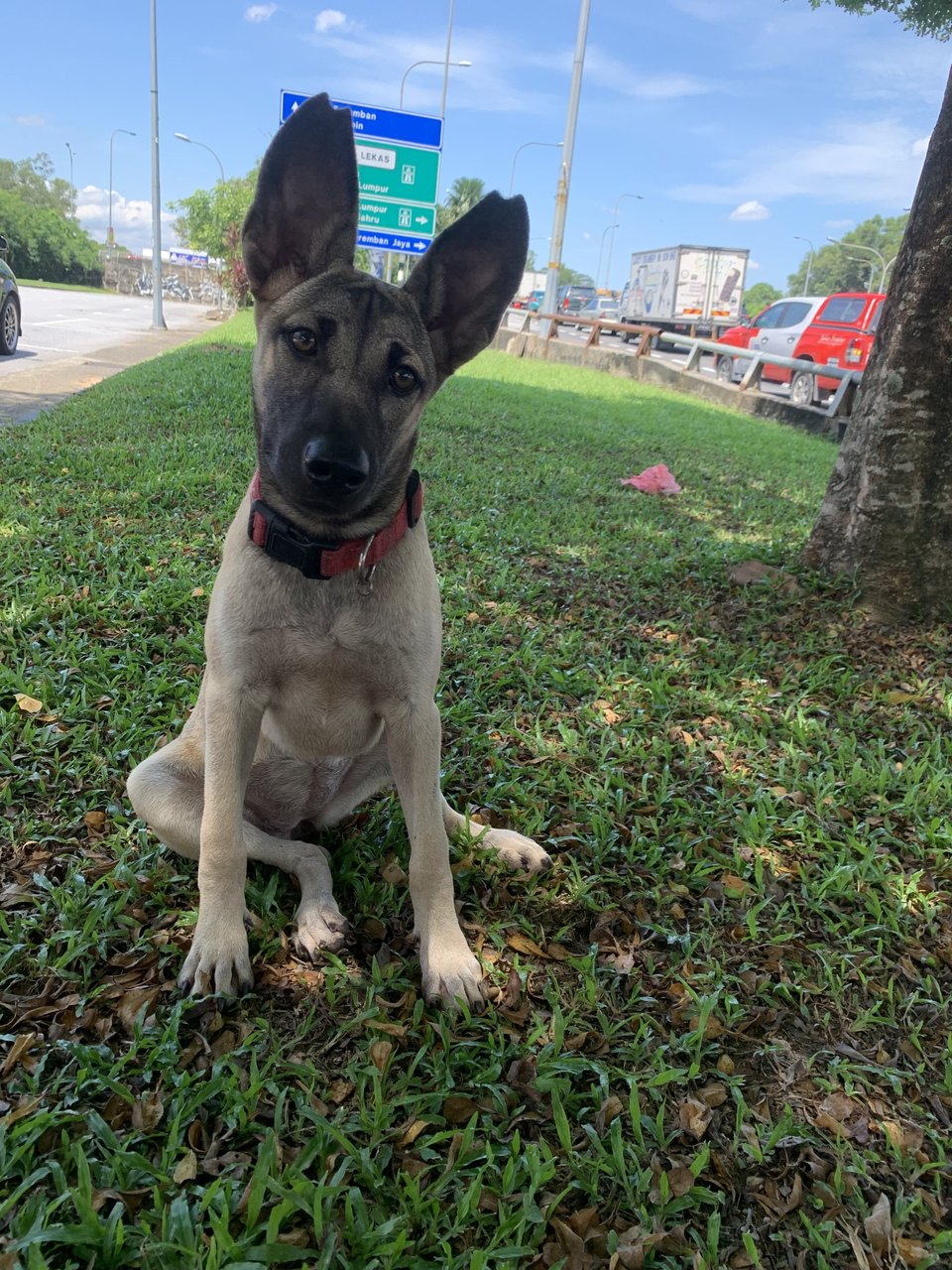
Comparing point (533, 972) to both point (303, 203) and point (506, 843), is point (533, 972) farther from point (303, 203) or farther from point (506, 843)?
point (303, 203)

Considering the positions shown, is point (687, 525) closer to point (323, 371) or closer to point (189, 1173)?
point (323, 371)

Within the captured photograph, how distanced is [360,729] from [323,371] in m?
1.06

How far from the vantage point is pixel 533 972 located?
8.18 feet

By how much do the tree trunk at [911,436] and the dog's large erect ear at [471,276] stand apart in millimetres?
3015

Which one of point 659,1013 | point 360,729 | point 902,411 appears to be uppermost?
point 902,411

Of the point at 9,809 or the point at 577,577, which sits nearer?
the point at 9,809

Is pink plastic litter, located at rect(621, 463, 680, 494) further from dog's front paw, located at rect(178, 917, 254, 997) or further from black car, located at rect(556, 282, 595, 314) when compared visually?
black car, located at rect(556, 282, 595, 314)

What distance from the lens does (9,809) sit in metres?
2.90

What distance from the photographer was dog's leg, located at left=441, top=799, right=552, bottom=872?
2912 millimetres

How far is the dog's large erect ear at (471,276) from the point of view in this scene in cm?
260

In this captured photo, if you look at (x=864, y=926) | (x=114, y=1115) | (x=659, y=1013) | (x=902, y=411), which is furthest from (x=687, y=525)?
(x=114, y=1115)

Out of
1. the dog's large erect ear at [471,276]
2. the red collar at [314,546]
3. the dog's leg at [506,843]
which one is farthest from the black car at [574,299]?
the red collar at [314,546]

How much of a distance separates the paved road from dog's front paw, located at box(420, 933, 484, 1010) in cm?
769

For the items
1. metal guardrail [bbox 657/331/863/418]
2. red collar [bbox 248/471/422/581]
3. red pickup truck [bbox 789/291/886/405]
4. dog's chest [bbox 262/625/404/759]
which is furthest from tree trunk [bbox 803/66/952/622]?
red pickup truck [bbox 789/291/886/405]
